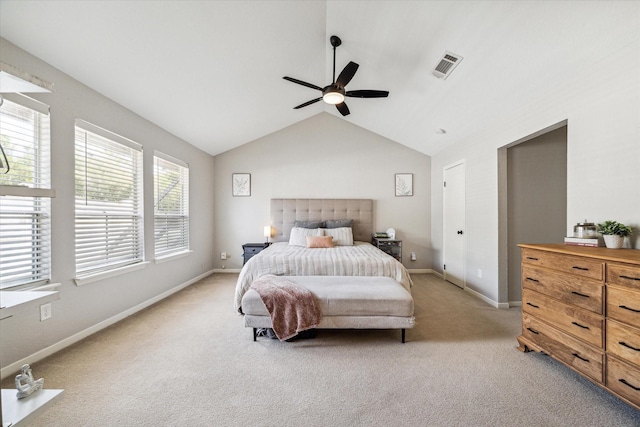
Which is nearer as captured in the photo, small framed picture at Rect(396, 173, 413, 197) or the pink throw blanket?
the pink throw blanket

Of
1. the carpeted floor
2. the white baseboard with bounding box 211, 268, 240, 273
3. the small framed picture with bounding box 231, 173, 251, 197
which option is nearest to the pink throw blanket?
the carpeted floor

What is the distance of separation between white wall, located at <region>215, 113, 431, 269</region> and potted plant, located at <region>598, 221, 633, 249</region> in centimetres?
334

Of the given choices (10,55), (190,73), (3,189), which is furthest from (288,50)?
(3,189)

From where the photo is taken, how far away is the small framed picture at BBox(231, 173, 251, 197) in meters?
5.21

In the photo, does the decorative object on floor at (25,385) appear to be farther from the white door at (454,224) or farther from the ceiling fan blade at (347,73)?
the white door at (454,224)

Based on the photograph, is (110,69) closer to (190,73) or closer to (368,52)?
(190,73)

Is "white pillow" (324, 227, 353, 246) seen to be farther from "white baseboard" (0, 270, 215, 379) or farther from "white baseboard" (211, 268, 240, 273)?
"white baseboard" (0, 270, 215, 379)

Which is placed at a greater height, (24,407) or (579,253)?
(579,253)

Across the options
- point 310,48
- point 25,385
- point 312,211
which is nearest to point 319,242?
point 312,211

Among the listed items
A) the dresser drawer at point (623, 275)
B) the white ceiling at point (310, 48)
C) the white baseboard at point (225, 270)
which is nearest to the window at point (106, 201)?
the white ceiling at point (310, 48)

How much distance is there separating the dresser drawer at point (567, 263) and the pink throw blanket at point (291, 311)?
186 centimetres

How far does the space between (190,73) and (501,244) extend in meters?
4.17

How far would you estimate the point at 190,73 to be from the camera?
2.79 m

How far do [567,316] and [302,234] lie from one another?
134 inches
